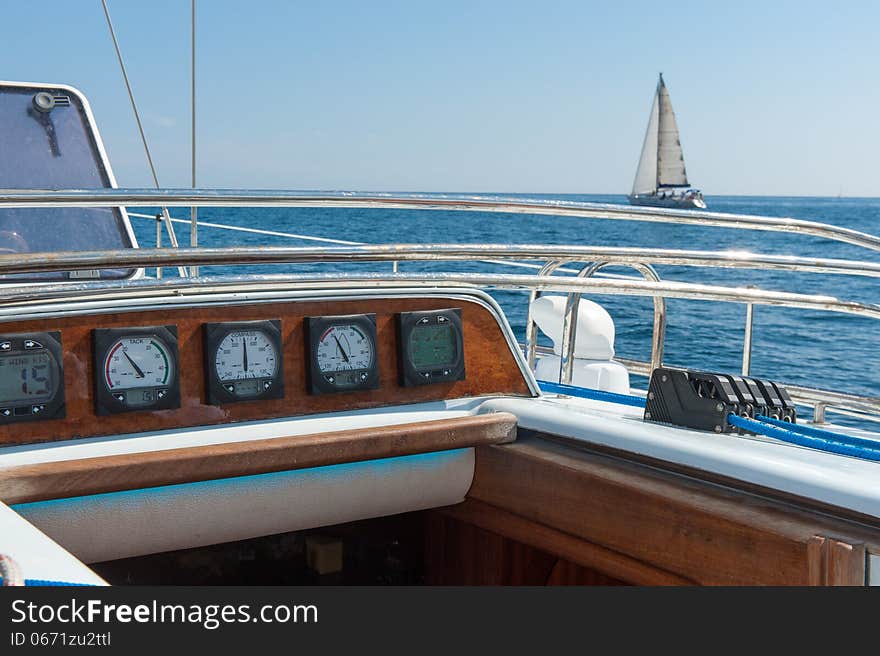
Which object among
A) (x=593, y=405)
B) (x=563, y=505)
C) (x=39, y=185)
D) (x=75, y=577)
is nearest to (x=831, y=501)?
(x=563, y=505)

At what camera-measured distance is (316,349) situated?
1.93 metres

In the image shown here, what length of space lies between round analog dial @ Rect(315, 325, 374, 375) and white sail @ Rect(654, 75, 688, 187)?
181 ft

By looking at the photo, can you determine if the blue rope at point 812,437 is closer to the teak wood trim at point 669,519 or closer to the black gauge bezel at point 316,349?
the teak wood trim at point 669,519

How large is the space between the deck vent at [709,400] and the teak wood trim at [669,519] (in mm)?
174

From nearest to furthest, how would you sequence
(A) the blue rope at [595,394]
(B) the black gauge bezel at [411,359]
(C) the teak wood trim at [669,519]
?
(C) the teak wood trim at [669,519]
(B) the black gauge bezel at [411,359]
(A) the blue rope at [595,394]

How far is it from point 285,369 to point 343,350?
132mm

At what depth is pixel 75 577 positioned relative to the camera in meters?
0.89

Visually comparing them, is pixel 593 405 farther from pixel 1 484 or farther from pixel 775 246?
pixel 775 246

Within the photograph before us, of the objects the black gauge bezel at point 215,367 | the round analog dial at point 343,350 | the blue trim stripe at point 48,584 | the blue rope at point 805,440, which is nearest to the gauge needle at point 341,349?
the round analog dial at point 343,350

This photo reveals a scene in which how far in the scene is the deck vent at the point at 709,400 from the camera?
181 cm

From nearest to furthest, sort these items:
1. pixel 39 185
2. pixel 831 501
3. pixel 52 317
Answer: pixel 831 501, pixel 52 317, pixel 39 185

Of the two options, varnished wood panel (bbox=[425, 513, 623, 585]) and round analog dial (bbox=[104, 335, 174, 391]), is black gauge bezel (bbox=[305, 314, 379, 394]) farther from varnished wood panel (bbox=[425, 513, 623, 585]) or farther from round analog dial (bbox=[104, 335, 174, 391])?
varnished wood panel (bbox=[425, 513, 623, 585])

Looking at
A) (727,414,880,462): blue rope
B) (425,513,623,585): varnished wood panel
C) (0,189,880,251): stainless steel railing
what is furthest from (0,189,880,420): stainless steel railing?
(425,513,623,585): varnished wood panel

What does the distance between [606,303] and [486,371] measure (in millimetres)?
13888
